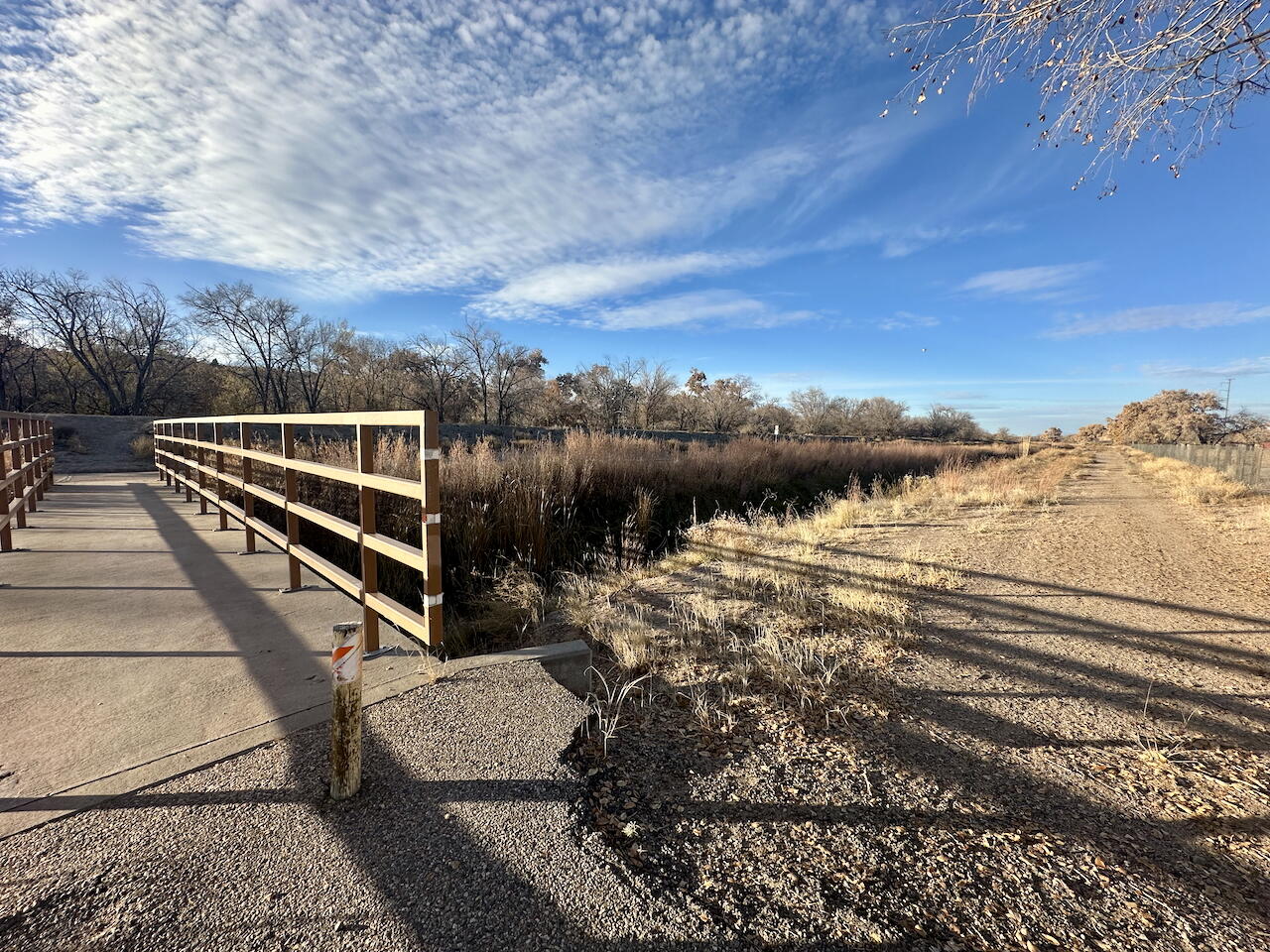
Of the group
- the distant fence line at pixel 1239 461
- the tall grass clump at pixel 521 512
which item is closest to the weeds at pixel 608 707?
the tall grass clump at pixel 521 512

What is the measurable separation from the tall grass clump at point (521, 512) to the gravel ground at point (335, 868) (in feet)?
7.22

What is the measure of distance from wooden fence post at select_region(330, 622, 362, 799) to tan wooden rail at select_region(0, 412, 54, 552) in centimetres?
564

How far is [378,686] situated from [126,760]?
94cm

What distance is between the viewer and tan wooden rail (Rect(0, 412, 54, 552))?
16.5ft

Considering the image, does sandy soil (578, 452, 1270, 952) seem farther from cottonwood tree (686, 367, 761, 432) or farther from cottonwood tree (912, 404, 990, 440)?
cottonwood tree (912, 404, 990, 440)

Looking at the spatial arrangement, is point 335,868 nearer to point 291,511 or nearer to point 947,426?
point 291,511

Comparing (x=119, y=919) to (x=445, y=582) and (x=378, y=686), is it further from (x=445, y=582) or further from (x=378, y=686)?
(x=445, y=582)

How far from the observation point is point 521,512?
7.35 m

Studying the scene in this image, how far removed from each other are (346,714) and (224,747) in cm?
77

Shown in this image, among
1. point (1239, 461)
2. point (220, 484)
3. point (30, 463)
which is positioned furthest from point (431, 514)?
point (1239, 461)

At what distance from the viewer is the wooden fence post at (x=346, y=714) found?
6.05ft

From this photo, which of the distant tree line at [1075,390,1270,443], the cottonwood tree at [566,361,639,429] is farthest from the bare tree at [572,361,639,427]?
the distant tree line at [1075,390,1270,443]

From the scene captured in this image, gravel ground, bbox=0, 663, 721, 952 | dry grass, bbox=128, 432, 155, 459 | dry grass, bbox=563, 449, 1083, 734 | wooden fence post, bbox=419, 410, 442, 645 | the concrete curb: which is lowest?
dry grass, bbox=563, 449, 1083, 734

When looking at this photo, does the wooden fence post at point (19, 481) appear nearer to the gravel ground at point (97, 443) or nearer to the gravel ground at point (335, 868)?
the gravel ground at point (335, 868)
